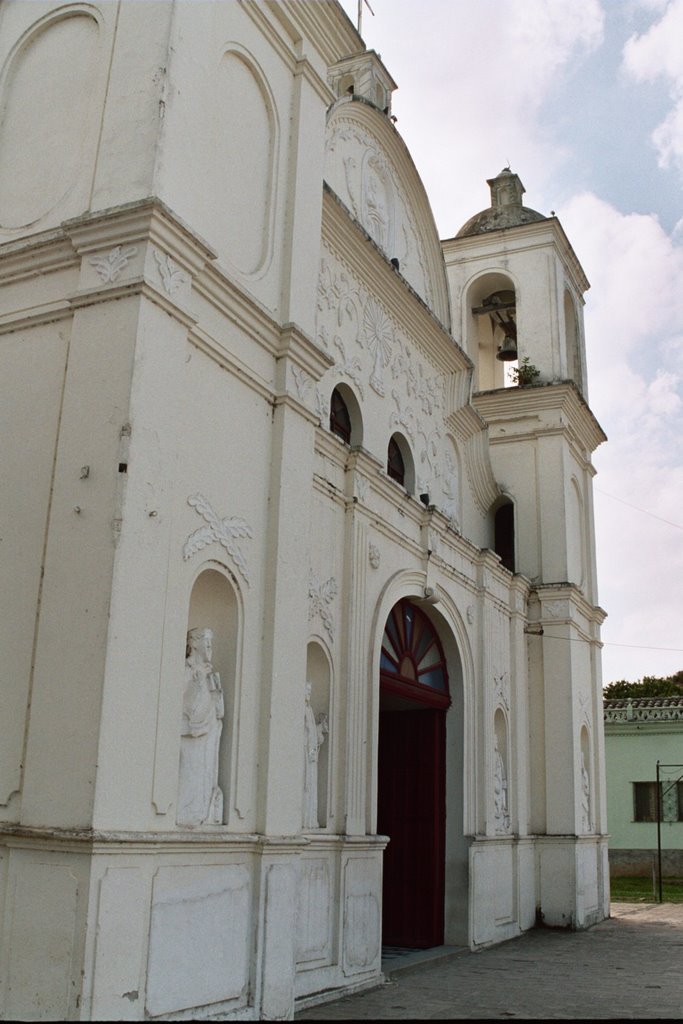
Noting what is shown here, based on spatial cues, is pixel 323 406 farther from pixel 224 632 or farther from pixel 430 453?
pixel 224 632

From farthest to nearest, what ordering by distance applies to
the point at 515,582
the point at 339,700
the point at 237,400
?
the point at 515,582 → the point at 339,700 → the point at 237,400

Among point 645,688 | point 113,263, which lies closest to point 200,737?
point 113,263

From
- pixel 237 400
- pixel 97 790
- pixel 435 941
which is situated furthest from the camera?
pixel 435 941

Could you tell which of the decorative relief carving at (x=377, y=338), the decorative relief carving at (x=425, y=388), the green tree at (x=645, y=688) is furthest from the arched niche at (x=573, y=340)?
the green tree at (x=645, y=688)

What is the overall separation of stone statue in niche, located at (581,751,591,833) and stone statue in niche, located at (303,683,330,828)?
29.4 ft

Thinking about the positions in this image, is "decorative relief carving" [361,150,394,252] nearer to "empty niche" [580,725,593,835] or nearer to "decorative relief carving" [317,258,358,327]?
"decorative relief carving" [317,258,358,327]

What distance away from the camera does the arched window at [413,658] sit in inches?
482

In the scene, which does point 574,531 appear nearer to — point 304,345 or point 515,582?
point 515,582

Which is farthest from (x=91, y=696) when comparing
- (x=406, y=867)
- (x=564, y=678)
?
(x=564, y=678)

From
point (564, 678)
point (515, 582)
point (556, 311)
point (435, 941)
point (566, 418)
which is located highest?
point (556, 311)

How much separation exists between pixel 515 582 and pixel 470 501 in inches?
→ 57.4

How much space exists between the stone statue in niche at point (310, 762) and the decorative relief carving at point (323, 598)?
Result: 649mm

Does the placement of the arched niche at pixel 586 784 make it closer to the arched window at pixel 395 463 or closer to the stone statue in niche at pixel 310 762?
the arched window at pixel 395 463

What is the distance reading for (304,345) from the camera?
9.07m
